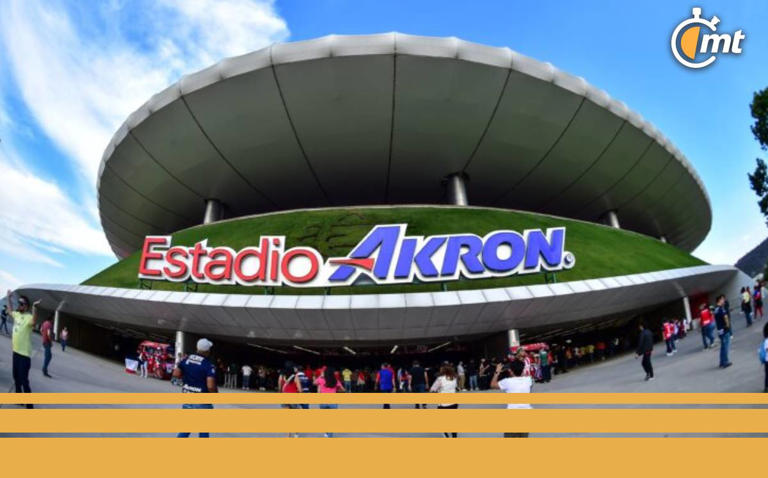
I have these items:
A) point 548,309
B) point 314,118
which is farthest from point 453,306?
point 314,118

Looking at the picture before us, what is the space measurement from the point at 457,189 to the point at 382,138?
5.18m

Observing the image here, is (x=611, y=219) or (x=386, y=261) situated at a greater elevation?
(x=611, y=219)

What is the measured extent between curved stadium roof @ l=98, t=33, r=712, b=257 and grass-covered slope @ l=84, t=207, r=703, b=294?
11.0 ft

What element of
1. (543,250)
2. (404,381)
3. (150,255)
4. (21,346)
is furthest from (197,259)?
(543,250)

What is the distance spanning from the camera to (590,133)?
23.3 metres

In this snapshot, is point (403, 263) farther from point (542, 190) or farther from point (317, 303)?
point (542, 190)

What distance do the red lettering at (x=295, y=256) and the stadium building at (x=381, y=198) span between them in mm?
50

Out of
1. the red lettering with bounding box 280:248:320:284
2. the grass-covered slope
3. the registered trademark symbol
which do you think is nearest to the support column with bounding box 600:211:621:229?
the grass-covered slope

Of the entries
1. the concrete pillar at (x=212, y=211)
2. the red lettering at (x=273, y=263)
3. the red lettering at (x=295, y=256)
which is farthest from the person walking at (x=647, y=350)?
the concrete pillar at (x=212, y=211)

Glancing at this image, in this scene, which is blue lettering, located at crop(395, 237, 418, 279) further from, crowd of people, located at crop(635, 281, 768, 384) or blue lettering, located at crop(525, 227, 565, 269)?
crowd of people, located at crop(635, 281, 768, 384)
